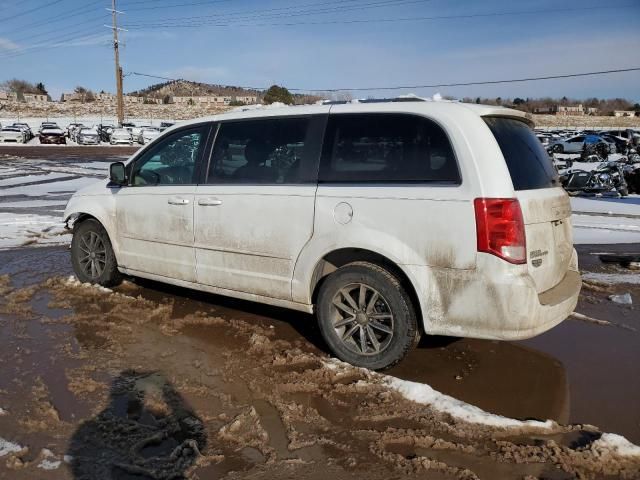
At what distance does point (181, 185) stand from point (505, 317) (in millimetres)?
3001

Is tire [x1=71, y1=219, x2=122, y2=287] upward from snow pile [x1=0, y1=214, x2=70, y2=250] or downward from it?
upward

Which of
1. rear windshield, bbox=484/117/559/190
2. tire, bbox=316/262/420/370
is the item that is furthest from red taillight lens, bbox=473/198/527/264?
tire, bbox=316/262/420/370

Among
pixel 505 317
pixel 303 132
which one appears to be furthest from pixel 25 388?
pixel 505 317

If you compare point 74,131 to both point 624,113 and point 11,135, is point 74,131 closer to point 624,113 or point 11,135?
point 11,135

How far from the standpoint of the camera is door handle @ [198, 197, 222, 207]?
4.61 meters

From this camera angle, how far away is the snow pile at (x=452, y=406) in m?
3.22

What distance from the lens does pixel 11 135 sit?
1581 inches

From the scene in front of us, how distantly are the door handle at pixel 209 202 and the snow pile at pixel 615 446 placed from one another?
3.17 metres

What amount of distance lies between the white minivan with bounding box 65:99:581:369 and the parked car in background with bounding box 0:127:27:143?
4145 centimetres

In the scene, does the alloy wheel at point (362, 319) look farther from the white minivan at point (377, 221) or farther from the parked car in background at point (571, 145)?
the parked car in background at point (571, 145)

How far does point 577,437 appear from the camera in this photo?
10.2 feet

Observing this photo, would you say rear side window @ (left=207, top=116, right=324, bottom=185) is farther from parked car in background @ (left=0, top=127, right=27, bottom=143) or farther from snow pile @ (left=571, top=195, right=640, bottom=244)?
parked car in background @ (left=0, top=127, right=27, bottom=143)

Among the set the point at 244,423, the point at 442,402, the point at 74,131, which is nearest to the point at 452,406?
the point at 442,402

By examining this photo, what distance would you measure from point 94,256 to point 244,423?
3374mm
